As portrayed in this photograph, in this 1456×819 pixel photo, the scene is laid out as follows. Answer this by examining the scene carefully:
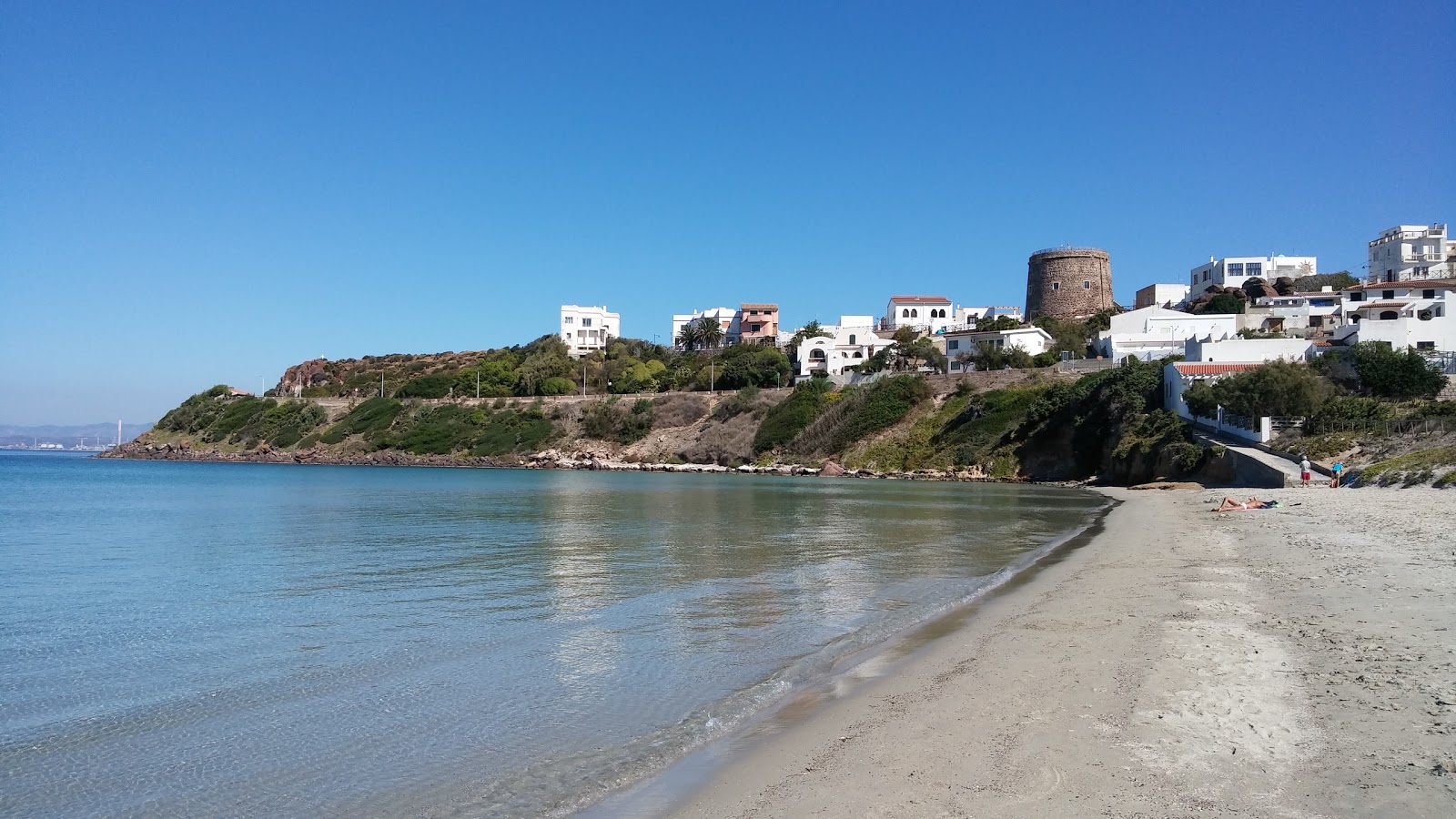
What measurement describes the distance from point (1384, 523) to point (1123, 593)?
9268 millimetres

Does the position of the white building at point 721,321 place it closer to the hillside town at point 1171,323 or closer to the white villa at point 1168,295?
the hillside town at point 1171,323

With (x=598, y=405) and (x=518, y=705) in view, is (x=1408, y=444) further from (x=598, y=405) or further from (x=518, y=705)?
(x=598, y=405)

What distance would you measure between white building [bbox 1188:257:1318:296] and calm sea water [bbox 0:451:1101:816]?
80597mm

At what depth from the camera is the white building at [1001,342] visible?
76812 millimetres

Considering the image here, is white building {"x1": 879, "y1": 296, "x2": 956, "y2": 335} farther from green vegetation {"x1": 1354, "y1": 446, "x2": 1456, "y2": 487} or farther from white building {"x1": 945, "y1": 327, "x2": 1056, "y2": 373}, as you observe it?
green vegetation {"x1": 1354, "y1": 446, "x2": 1456, "y2": 487}

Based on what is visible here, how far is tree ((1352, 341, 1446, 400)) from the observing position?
1714 inches

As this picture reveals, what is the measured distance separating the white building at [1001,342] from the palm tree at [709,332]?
35.2 m

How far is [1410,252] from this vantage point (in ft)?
274

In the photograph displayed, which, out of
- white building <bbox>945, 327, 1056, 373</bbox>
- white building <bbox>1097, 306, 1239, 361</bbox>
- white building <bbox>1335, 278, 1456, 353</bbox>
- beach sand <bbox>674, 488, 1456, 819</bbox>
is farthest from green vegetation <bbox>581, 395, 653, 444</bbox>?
beach sand <bbox>674, 488, 1456, 819</bbox>

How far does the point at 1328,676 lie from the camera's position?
23.1ft

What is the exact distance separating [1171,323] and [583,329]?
73.9 meters

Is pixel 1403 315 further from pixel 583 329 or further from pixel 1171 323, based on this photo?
pixel 583 329

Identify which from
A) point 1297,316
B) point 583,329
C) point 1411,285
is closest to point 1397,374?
point 1297,316

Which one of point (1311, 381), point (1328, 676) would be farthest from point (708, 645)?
point (1311, 381)
